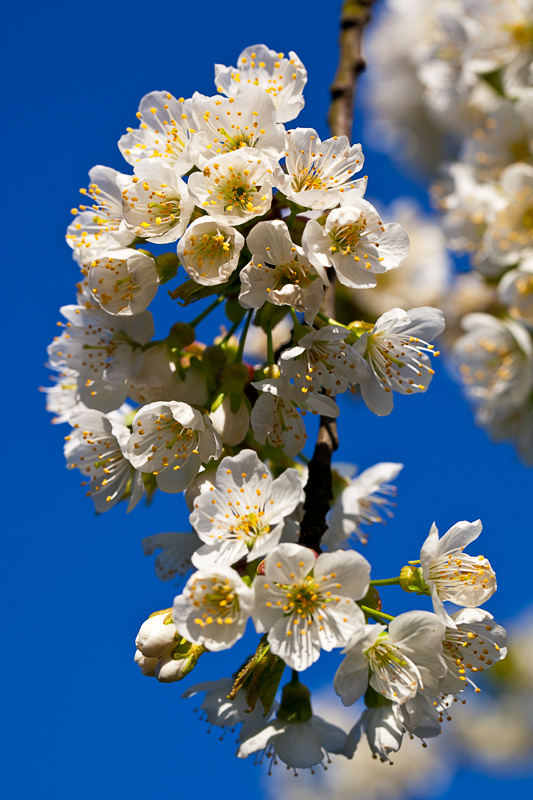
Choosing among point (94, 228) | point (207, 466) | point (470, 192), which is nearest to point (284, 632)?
point (207, 466)

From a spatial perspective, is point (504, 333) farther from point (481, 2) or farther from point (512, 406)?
point (481, 2)

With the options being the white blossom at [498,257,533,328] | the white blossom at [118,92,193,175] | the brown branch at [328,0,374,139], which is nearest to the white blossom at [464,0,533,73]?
the brown branch at [328,0,374,139]

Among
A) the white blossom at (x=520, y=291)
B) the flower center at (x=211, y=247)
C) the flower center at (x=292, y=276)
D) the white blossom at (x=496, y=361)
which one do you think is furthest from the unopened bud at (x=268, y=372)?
the white blossom at (x=496, y=361)

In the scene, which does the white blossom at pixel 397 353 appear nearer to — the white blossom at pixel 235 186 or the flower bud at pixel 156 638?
the white blossom at pixel 235 186

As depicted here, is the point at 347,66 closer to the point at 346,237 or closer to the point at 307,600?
the point at 346,237

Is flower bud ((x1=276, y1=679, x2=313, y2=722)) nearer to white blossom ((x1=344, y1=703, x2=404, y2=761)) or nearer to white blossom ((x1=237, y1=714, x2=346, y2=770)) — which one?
white blossom ((x1=237, y1=714, x2=346, y2=770))

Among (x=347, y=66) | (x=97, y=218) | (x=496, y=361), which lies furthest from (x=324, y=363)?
(x=496, y=361)
